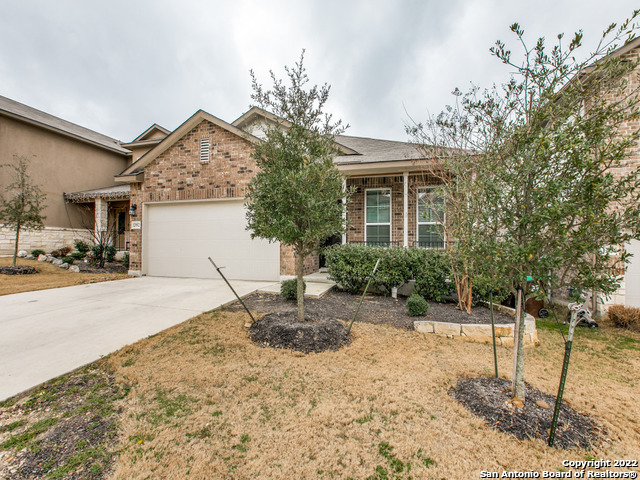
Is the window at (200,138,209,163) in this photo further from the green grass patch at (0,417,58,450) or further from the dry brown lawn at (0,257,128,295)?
the green grass patch at (0,417,58,450)

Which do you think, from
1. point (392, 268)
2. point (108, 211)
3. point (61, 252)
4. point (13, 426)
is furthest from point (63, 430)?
point (108, 211)

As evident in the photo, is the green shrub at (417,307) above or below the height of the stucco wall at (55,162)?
below

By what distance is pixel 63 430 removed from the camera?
6.97ft

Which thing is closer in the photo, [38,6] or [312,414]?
[312,414]

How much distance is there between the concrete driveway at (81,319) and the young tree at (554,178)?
4.48 m

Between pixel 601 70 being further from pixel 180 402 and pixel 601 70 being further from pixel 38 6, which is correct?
pixel 38 6

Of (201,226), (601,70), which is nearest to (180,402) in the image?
(601,70)

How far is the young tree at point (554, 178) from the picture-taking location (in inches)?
82.4

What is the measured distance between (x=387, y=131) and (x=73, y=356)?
1491 centimetres

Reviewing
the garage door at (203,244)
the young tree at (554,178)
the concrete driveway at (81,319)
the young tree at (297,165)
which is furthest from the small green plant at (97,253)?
the young tree at (554,178)

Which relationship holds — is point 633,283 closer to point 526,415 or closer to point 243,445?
point 526,415

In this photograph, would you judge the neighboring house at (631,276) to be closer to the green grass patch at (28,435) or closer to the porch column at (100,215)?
the green grass patch at (28,435)

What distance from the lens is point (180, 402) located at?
2.51 meters

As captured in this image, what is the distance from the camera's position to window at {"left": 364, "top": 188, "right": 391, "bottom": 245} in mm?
9078
